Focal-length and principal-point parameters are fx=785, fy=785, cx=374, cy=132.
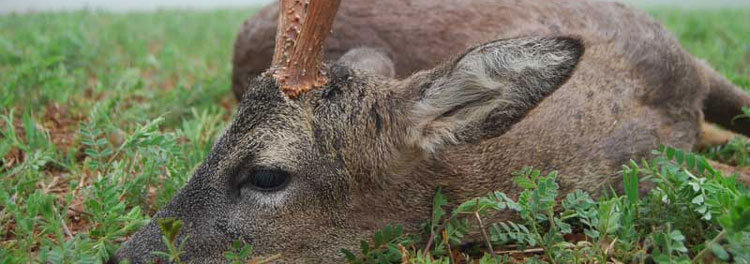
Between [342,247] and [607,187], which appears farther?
[607,187]

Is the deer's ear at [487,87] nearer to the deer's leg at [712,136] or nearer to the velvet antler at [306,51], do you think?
the velvet antler at [306,51]

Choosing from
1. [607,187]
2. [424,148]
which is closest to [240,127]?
[424,148]

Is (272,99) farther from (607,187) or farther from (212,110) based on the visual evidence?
(212,110)

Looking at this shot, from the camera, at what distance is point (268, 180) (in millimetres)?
2773

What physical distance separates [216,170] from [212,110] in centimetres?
216

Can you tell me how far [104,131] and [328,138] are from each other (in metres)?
1.62

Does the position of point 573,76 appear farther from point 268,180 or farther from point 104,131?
point 104,131

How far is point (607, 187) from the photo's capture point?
341 centimetres

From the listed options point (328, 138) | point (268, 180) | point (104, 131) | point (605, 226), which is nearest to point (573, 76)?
point (605, 226)

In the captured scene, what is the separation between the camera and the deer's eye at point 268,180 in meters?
2.77

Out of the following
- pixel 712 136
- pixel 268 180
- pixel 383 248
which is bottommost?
pixel 712 136

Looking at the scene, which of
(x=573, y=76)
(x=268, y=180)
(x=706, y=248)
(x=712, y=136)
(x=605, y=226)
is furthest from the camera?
(x=712, y=136)

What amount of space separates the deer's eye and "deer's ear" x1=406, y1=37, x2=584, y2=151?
0.50m

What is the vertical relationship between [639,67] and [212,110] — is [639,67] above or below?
above
